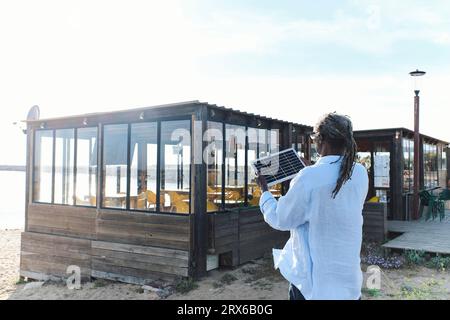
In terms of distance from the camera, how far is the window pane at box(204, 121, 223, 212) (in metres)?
7.08

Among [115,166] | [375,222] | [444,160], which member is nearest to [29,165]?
[115,166]

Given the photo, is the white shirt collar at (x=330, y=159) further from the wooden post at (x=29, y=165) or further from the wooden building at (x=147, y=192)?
the wooden post at (x=29, y=165)

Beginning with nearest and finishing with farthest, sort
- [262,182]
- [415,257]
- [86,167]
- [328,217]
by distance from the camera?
[328,217], [262,182], [415,257], [86,167]

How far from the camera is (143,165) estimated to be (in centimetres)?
766

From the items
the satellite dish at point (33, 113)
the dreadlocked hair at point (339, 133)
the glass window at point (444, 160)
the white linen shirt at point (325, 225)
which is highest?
the satellite dish at point (33, 113)

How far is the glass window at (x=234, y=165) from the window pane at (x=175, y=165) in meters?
0.87

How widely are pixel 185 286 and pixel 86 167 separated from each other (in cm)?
357

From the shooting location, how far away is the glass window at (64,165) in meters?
8.82

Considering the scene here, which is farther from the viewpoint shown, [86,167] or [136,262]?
[86,167]

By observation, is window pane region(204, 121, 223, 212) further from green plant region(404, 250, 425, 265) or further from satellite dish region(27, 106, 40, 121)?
satellite dish region(27, 106, 40, 121)

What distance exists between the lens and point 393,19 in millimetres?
8844

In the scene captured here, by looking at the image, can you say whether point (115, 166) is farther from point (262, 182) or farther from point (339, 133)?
point (339, 133)

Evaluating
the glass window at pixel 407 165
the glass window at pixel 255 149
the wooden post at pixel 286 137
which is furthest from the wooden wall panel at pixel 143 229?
the glass window at pixel 407 165
